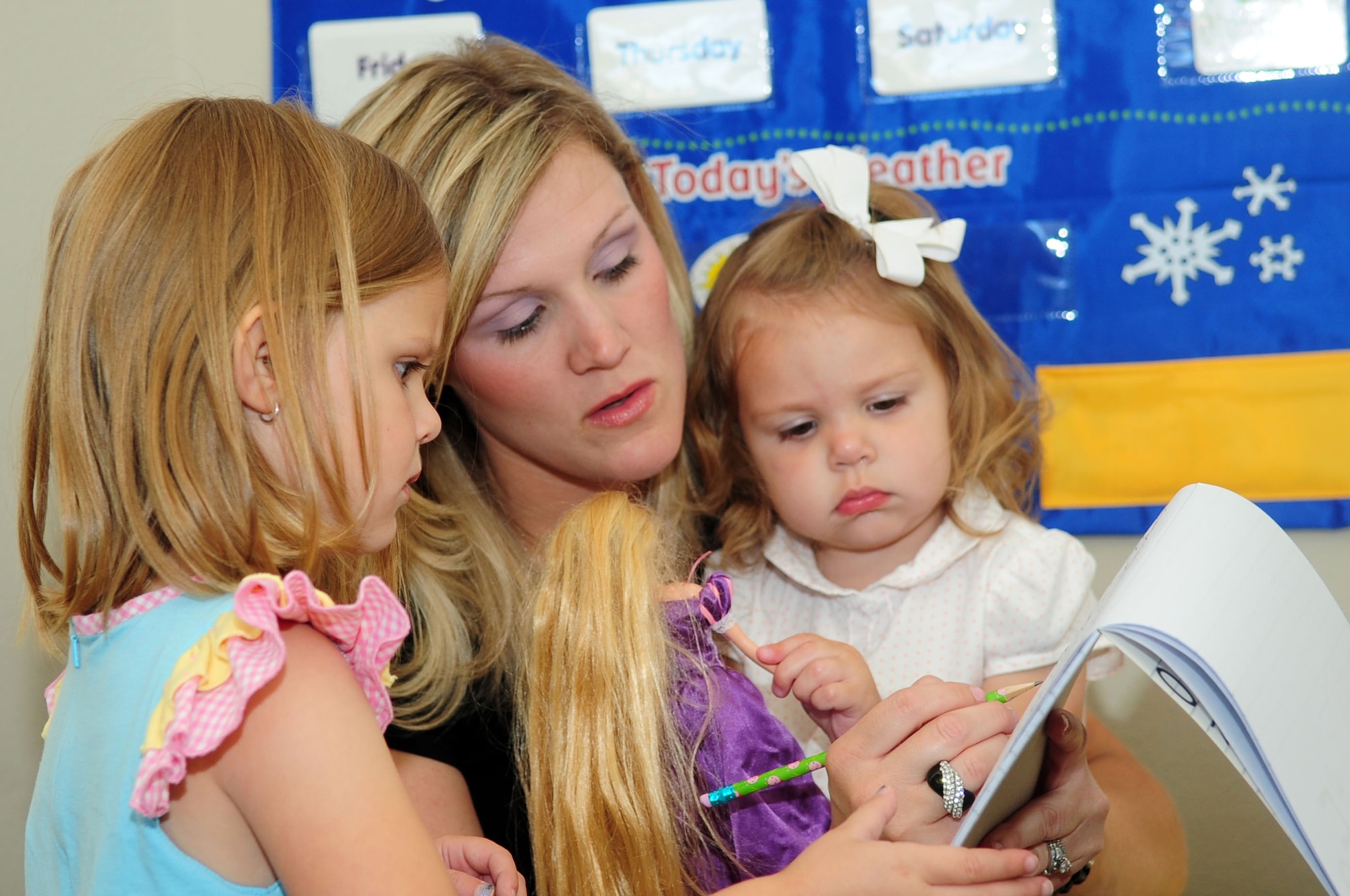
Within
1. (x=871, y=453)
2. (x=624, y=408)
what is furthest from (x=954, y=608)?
(x=624, y=408)

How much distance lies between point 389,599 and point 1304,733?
609mm

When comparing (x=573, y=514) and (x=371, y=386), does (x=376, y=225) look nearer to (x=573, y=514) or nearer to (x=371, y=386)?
(x=371, y=386)

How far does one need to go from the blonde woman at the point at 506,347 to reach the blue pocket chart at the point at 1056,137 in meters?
0.27

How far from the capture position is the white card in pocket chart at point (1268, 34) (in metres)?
1.42

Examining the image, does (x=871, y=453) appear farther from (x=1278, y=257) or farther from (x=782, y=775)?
(x=1278, y=257)

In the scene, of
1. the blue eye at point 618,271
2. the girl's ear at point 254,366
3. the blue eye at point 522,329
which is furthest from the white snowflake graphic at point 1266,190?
the girl's ear at point 254,366

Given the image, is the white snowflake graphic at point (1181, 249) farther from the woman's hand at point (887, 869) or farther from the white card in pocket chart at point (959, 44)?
the woman's hand at point (887, 869)

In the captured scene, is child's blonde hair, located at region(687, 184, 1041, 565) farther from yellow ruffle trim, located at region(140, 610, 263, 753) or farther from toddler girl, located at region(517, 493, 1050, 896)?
yellow ruffle trim, located at region(140, 610, 263, 753)

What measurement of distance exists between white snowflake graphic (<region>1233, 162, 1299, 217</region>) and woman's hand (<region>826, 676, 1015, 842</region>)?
86 centimetres

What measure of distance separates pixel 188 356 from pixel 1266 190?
126cm

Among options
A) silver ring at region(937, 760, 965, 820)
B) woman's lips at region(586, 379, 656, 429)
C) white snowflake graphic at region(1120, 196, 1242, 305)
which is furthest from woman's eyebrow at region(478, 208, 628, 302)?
white snowflake graphic at region(1120, 196, 1242, 305)

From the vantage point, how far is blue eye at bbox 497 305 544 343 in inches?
45.9

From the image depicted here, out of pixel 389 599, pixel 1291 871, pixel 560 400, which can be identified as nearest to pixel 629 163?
pixel 560 400

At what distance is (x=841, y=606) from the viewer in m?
1.36
